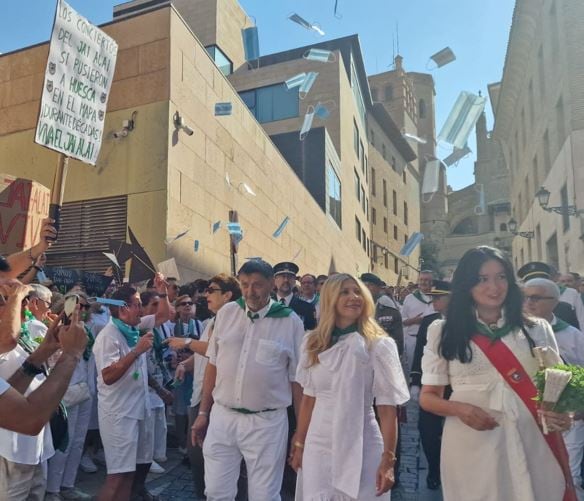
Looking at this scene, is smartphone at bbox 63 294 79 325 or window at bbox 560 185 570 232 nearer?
smartphone at bbox 63 294 79 325

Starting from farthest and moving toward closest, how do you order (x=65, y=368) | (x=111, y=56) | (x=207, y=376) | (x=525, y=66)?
(x=525, y=66) < (x=111, y=56) < (x=207, y=376) < (x=65, y=368)

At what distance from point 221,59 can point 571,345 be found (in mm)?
24164

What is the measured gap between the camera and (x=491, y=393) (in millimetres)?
2744

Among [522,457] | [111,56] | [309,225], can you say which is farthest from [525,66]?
[522,457]

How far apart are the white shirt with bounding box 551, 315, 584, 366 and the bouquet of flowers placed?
2.06 meters

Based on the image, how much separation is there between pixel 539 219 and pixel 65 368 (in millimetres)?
26574

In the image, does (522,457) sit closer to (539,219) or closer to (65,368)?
(65,368)

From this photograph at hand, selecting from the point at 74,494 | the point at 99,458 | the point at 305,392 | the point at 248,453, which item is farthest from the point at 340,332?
the point at 99,458

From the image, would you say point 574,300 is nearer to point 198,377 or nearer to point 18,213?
point 198,377

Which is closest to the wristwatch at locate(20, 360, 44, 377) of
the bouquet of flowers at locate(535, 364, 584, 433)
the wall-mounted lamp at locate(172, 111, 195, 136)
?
the bouquet of flowers at locate(535, 364, 584, 433)

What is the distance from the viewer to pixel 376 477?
10.2 feet

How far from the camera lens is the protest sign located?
809 cm

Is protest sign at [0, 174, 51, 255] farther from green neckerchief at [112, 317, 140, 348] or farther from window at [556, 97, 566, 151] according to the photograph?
window at [556, 97, 566, 151]

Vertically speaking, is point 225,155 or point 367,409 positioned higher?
point 225,155
